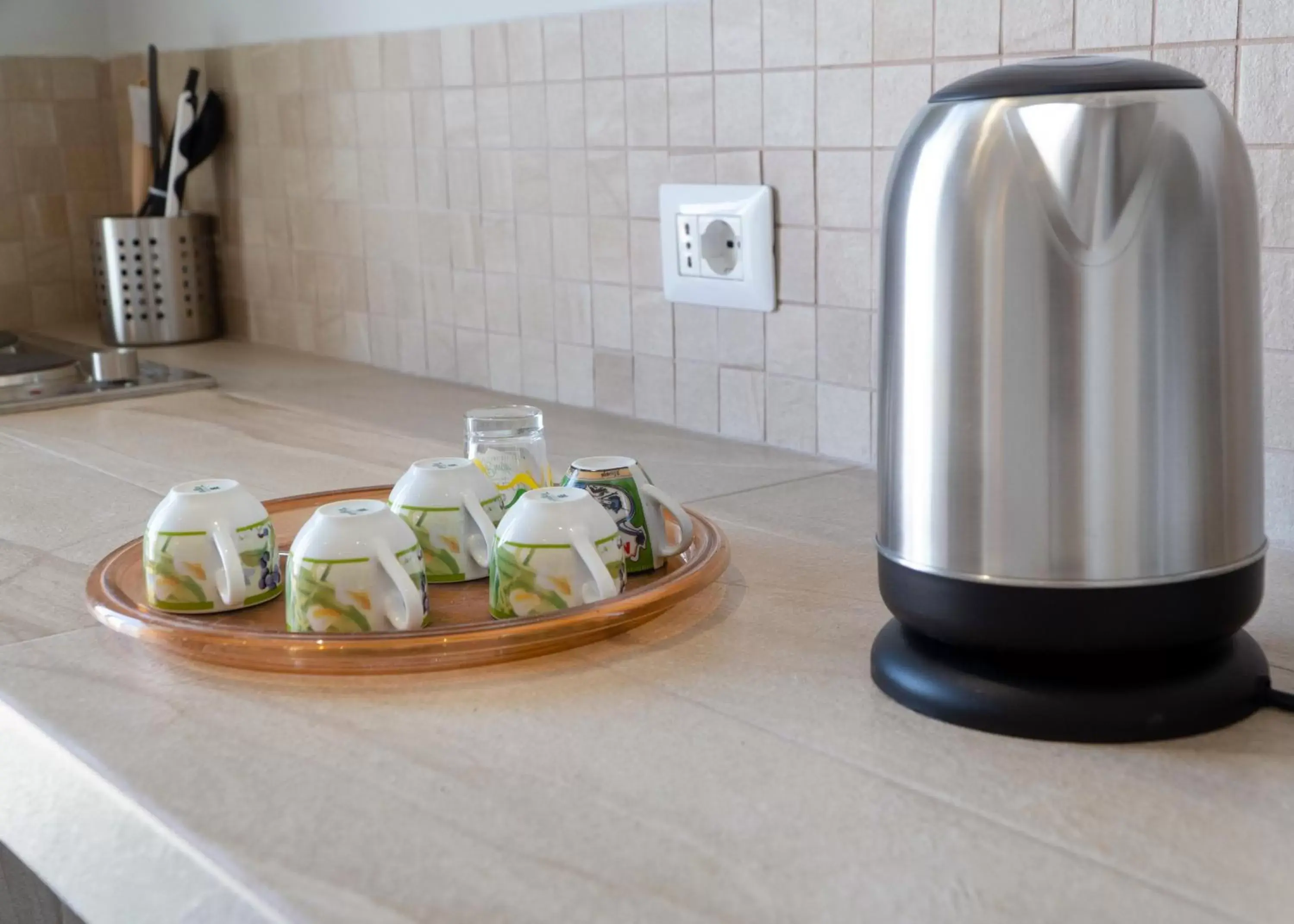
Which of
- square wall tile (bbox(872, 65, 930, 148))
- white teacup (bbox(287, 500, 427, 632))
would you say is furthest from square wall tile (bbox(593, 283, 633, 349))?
white teacup (bbox(287, 500, 427, 632))

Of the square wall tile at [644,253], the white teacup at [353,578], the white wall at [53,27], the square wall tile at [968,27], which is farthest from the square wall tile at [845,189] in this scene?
the white wall at [53,27]

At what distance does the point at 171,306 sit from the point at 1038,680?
5.34ft

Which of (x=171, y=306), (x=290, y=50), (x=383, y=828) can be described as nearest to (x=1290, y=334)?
(x=383, y=828)

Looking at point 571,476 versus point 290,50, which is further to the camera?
point 290,50

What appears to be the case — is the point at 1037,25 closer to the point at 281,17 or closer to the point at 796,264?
the point at 796,264

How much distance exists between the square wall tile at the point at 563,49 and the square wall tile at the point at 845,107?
31 cm

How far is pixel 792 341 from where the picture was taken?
1.18 meters

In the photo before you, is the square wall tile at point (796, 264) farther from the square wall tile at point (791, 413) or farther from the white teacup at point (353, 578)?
the white teacup at point (353, 578)

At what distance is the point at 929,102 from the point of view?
0.60m

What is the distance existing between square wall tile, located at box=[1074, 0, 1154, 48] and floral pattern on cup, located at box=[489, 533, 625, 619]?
0.49m

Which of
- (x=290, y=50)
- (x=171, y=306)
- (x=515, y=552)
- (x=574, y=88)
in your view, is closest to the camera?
(x=515, y=552)

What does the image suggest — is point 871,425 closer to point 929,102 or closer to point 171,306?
point 929,102

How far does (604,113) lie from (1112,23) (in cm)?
54

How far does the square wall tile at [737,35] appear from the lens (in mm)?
1160
